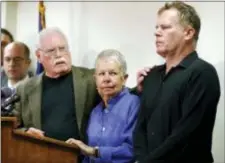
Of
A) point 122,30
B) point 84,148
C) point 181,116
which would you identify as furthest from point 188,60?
point 122,30

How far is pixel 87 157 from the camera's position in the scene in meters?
2.00

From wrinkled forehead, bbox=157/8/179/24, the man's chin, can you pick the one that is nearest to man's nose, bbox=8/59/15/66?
the man's chin

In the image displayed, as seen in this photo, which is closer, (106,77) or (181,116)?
(181,116)

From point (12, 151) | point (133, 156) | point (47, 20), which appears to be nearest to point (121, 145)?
point (133, 156)

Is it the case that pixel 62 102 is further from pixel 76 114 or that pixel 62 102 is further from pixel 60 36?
pixel 60 36

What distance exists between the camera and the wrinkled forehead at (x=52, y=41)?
2.16 meters

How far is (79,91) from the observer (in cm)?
212

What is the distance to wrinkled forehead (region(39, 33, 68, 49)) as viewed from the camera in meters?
2.16

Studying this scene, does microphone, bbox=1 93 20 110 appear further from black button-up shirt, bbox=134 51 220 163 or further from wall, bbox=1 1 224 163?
wall, bbox=1 1 224 163

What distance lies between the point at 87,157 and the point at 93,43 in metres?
1.01

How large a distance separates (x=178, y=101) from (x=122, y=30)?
1.12 m

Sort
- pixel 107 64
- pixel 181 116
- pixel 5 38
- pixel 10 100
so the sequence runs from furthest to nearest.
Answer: pixel 5 38 < pixel 10 100 < pixel 107 64 < pixel 181 116

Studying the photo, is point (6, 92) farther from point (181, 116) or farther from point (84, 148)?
point (181, 116)

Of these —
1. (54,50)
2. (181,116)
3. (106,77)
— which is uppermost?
(54,50)
